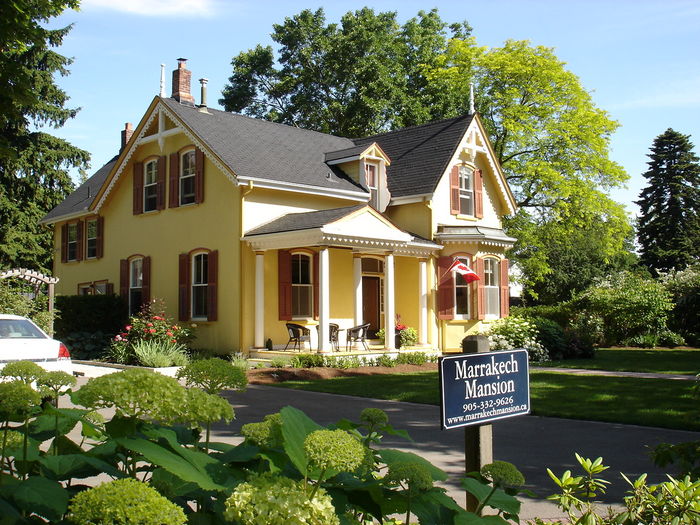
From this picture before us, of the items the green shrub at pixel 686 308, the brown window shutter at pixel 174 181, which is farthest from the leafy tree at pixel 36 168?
the green shrub at pixel 686 308

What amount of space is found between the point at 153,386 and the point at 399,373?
52.7 feet

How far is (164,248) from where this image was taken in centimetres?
2323

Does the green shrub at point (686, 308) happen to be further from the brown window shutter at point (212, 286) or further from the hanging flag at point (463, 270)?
the brown window shutter at point (212, 286)

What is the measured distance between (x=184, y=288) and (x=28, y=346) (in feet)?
33.8

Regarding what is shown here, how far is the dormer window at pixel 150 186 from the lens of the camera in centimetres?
2392

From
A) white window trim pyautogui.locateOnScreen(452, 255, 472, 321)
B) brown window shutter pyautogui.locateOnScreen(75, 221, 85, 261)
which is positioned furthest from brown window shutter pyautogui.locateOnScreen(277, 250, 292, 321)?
brown window shutter pyautogui.locateOnScreen(75, 221, 85, 261)

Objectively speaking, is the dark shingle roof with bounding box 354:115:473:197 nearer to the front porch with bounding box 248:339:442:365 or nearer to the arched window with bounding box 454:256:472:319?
the arched window with bounding box 454:256:472:319

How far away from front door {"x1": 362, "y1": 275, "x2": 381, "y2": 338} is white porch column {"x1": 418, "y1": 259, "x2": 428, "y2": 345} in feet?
5.46

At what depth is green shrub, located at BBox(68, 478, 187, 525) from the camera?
1.51 m

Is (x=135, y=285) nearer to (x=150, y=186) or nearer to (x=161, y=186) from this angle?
(x=150, y=186)

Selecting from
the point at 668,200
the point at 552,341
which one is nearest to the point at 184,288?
the point at 552,341

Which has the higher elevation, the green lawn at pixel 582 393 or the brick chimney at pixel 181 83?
the brick chimney at pixel 181 83

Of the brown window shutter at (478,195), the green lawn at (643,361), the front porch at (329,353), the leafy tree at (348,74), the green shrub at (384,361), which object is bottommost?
the green lawn at (643,361)

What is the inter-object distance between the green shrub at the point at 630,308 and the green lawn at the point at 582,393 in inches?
476
